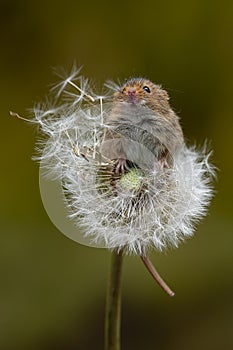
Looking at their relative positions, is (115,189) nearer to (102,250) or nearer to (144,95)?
(144,95)

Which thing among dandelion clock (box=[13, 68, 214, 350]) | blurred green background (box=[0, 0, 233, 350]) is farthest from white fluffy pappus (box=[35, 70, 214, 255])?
blurred green background (box=[0, 0, 233, 350])

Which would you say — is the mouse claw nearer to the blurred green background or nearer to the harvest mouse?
the harvest mouse

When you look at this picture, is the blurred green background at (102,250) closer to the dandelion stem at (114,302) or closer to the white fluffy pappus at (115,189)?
the white fluffy pappus at (115,189)

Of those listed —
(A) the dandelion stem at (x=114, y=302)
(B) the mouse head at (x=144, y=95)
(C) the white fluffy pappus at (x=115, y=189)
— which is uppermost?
(B) the mouse head at (x=144, y=95)

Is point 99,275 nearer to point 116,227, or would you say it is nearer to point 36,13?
point 36,13

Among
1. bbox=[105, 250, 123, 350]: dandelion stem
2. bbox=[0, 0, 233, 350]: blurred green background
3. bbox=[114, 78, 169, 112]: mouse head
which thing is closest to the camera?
bbox=[105, 250, 123, 350]: dandelion stem

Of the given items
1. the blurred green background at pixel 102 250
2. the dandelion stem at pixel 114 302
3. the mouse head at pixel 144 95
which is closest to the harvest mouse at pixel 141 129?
the mouse head at pixel 144 95
